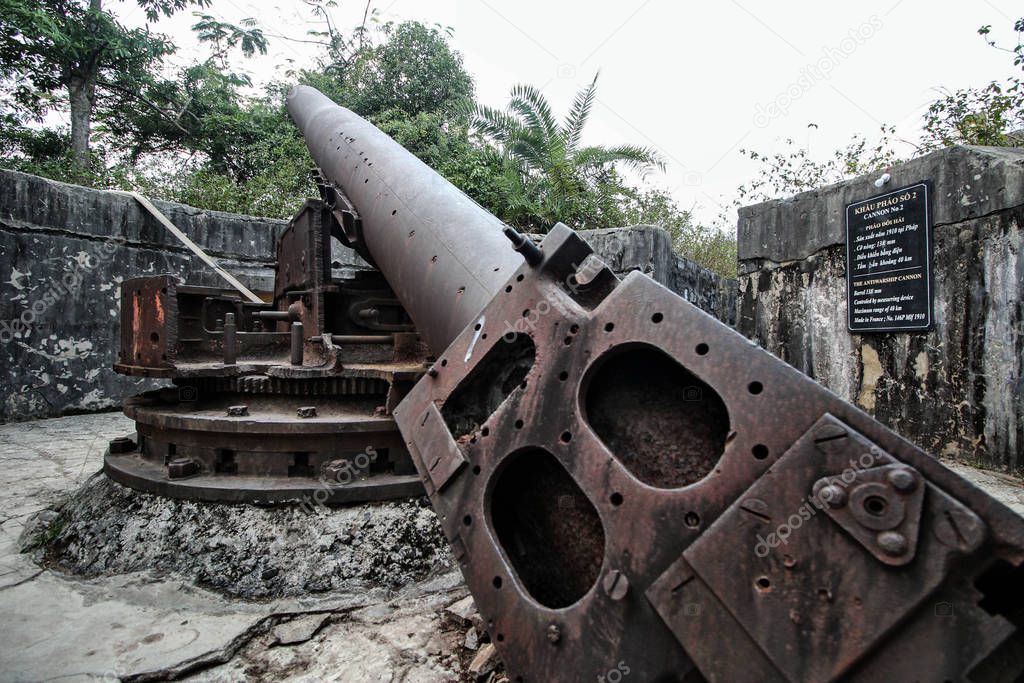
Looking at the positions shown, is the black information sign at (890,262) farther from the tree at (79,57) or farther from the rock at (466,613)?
the tree at (79,57)

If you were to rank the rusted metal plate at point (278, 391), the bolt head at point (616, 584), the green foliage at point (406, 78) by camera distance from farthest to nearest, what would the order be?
the green foliage at point (406, 78)
the rusted metal plate at point (278, 391)
the bolt head at point (616, 584)

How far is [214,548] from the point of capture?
2.32 m

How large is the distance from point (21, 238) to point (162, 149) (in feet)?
31.2

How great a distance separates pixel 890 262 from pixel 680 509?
4244 mm

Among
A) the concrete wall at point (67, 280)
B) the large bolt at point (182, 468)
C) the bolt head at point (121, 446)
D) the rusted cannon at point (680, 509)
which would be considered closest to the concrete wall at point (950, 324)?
the rusted cannon at point (680, 509)

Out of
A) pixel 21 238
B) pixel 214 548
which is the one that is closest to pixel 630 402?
pixel 214 548

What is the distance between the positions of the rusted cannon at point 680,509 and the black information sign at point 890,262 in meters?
3.78

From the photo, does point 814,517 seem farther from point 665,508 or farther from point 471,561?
point 471,561

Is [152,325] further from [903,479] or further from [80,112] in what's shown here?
[80,112]

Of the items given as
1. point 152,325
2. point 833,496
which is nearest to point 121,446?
point 152,325

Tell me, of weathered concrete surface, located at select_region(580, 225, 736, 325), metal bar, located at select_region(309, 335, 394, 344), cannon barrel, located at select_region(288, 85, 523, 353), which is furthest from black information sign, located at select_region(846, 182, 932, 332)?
metal bar, located at select_region(309, 335, 394, 344)

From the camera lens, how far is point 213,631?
1.96 meters

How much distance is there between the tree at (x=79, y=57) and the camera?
32.9 ft

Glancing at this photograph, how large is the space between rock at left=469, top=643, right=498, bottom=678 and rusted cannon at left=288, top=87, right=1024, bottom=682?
19.5 inches
